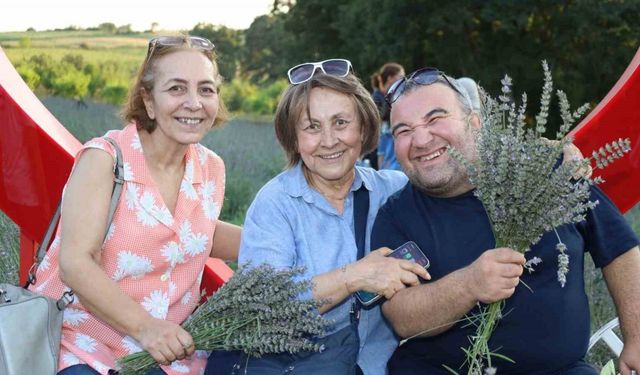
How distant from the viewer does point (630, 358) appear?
3.12 meters

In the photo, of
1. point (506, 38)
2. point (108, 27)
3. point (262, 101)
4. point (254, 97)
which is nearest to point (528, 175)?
point (108, 27)

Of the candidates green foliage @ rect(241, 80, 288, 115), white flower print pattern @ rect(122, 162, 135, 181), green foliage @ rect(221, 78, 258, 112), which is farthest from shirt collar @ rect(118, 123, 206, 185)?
green foliage @ rect(221, 78, 258, 112)

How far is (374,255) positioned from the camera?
120 inches

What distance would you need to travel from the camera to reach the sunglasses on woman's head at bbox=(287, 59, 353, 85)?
3410mm

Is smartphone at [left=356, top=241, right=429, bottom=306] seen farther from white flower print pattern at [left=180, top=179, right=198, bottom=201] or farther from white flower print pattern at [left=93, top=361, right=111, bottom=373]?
white flower print pattern at [left=93, top=361, right=111, bottom=373]

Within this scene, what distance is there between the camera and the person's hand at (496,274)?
2652mm

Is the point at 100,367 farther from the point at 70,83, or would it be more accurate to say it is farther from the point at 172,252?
the point at 70,83

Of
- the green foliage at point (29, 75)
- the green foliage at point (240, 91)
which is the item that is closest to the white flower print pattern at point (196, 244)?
the green foliage at point (29, 75)

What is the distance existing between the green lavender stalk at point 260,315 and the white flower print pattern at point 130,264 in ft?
Result: 1.12

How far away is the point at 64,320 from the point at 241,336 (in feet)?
2.49

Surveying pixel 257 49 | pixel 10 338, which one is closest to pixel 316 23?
pixel 257 49

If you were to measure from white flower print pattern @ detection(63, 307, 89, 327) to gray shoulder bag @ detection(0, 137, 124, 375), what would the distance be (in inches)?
3.7

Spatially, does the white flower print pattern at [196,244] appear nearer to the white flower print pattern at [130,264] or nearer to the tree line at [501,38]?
the white flower print pattern at [130,264]

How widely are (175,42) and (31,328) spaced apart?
117 centimetres
